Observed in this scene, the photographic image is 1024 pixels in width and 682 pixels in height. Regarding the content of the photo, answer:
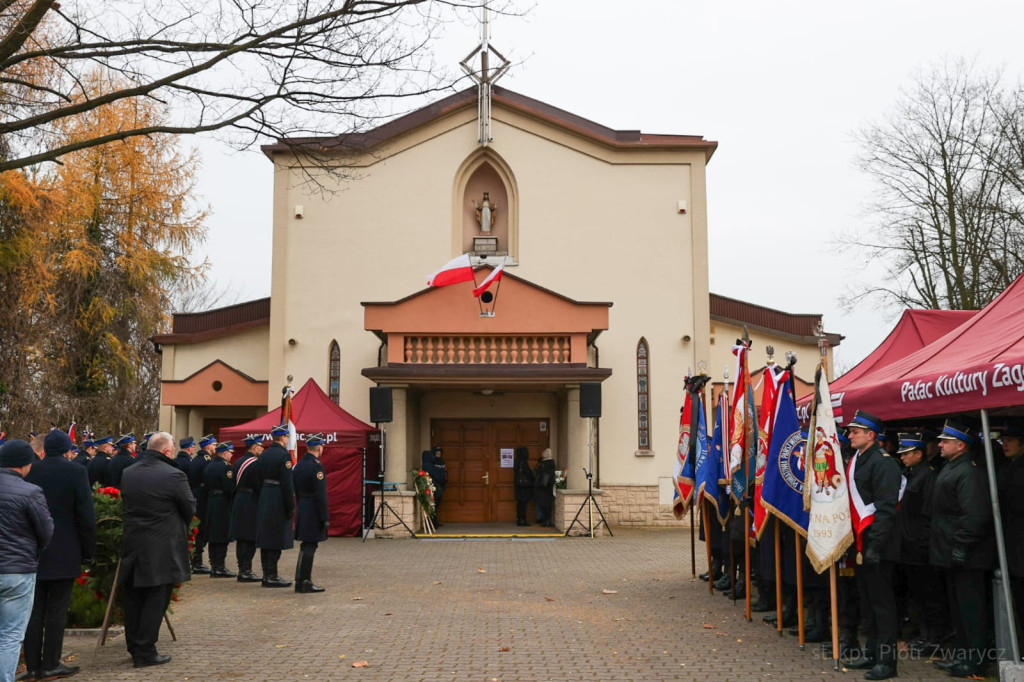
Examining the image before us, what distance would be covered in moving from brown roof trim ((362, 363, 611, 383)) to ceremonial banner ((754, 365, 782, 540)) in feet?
31.7

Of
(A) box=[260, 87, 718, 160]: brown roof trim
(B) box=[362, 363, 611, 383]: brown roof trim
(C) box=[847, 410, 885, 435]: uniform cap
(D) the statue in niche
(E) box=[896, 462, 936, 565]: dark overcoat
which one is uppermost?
(A) box=[260, 87, 718, 160]: brown roof trim

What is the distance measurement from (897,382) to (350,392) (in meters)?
Answer: 15.1

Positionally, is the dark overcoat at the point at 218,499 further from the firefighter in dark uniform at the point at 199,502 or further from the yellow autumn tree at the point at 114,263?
the yellow autumn tree at the point at 114,263

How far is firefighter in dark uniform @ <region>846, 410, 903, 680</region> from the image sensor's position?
754 cm

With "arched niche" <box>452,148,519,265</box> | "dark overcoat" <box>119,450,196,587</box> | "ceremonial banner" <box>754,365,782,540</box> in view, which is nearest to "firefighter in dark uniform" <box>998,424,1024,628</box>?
"ceremonial banner" <box>754,365,782,540</box>

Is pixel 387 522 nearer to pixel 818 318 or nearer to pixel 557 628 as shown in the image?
pixel 557 628

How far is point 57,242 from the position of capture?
86.2 ft

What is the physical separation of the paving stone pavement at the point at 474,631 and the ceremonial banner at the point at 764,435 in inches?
44.8

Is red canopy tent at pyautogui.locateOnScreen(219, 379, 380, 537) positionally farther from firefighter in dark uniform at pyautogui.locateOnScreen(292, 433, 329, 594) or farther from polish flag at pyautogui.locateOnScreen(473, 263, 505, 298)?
firefighter in dark uniform at pyautogui.locateOnScreen(292, 433, 329, 594)

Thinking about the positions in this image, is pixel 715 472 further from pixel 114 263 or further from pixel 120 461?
pixel 114 263

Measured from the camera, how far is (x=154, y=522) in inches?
325

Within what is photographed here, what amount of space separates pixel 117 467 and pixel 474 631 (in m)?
7.02

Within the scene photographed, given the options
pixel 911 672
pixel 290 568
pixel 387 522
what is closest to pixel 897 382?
pixel 911 672

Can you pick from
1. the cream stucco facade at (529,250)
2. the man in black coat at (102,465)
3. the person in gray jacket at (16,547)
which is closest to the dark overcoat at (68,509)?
the person in gray jacket at (16,547)
